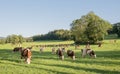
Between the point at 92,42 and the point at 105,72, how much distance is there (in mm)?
85853

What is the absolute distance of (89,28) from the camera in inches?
4483

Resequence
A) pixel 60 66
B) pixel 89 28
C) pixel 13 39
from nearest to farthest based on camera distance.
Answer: pixel 60 66 → pixel 89 28 → pixel 13 39

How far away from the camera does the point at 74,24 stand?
125375 mm

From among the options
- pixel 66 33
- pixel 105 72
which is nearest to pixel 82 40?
pixel 66 33

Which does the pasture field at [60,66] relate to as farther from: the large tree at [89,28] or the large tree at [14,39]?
the large tree at [14,39]

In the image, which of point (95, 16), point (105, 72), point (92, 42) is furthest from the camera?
point (95, 16)

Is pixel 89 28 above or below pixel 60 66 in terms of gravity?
above

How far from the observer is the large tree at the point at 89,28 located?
109 metres

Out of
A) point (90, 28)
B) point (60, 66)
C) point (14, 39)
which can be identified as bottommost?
point (60, 66)

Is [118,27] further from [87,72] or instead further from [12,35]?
[87,72]

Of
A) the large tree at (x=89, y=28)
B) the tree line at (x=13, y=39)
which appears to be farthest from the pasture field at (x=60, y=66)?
the tree line at (x=13, y=39)

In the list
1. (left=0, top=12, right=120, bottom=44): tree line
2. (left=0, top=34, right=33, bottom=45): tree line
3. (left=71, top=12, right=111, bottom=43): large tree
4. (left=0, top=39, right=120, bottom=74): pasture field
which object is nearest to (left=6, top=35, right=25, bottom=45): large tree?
(left=0, top=34, right=33, bottom=45): tree line

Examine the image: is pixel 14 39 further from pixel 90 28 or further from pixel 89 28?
pixel 90 28

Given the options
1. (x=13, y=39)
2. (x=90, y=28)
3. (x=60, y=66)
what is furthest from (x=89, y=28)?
(x=60, y=66)
